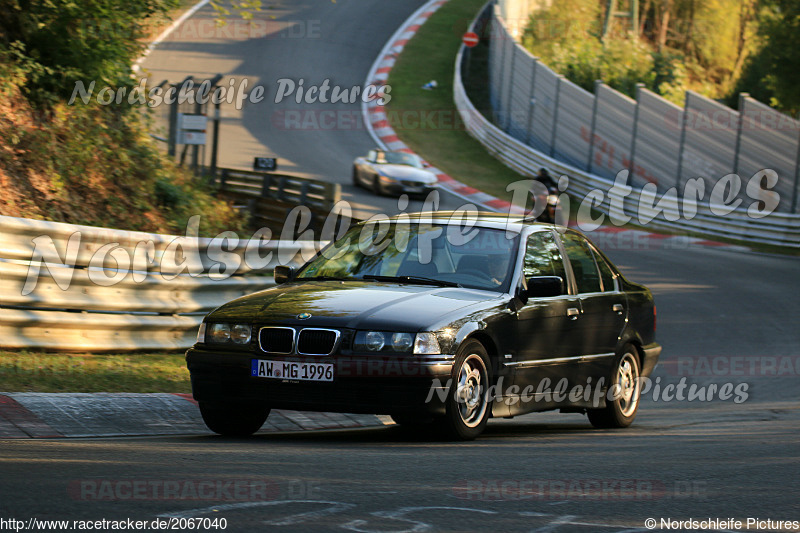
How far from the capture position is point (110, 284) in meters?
9.86

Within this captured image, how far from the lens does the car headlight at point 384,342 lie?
6879 millimetres

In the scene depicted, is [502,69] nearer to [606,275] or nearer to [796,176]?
[796,176]

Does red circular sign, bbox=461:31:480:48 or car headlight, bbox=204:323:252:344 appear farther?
red circular sign, bbox=461:31:480:48

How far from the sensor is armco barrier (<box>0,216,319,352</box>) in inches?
358

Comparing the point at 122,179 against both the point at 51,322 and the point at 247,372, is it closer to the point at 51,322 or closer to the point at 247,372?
the point at 51,322

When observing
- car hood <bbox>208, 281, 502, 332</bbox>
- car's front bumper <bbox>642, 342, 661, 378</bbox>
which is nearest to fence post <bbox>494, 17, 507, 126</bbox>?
car's front bumper <bbox>642, 342, 661, 378</bbox>

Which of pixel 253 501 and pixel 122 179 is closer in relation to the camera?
pixel 253 501

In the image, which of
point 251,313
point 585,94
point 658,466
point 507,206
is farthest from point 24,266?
point 585,94

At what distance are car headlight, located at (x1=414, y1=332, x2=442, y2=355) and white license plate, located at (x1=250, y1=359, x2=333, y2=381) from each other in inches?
21.9

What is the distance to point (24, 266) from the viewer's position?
9.05 meters

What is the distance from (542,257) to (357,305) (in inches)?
76.3

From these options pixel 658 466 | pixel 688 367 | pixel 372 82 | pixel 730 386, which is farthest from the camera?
pixel 372 82

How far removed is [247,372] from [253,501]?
2.22m

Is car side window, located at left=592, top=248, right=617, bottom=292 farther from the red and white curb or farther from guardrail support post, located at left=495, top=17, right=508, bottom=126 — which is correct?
guardrail support post, located at left=495, top=17, right=508, bottom=126
